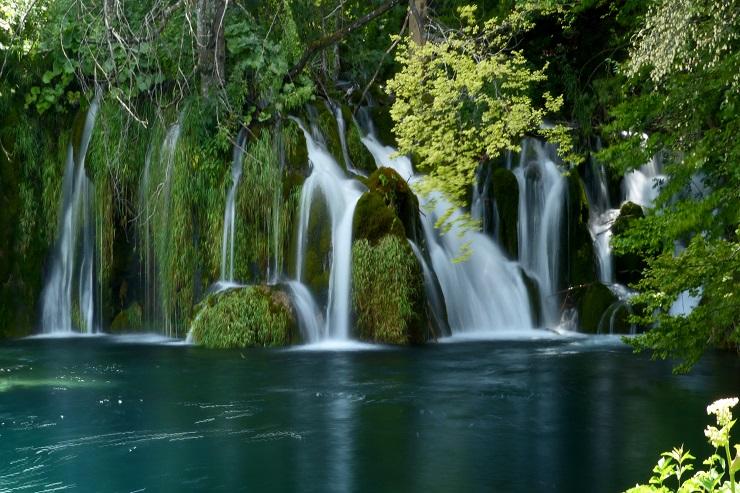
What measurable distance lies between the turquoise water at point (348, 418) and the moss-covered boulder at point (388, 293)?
0.82m

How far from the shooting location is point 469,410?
10422 mm

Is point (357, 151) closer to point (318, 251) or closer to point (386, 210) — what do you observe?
point (386, 210)

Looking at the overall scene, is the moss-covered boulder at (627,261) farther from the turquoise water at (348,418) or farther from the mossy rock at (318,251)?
the mossy rock at (318,251)

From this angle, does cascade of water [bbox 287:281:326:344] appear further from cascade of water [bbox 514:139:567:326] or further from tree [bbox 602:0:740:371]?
tree [bbox 602:0:740:371]

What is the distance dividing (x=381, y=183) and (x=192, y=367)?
4856mm

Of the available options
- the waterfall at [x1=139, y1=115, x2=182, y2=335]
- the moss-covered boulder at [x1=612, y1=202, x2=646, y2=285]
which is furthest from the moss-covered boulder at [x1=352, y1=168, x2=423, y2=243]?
the moss-covered boulder at [x1=612, y1=202, x2=646, y2=285]

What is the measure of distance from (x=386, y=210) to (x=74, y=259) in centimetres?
591

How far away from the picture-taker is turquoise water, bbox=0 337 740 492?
794 cm

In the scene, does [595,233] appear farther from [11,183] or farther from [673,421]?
[11,183]

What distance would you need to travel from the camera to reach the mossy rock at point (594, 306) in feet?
55.9

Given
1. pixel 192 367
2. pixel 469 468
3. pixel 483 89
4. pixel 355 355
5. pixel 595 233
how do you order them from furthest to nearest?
pixel 595 233
pixel 483 89
pixel 355 355
pixel 192 367
pixel 469 468

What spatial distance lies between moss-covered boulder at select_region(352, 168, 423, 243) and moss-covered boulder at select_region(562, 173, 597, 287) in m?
3.08

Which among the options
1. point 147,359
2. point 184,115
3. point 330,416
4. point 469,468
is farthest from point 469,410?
point 184,115

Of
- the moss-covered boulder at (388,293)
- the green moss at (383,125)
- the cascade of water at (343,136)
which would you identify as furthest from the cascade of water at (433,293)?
the green moss at (383,125)
